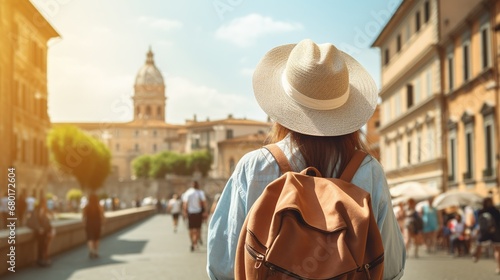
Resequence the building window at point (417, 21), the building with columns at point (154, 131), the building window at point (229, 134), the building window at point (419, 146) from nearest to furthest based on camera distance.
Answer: the building window at point (419, 146) < the building window at point (417, 21) < the building with columns at point (154, 131) < the building window at point (229, 134)

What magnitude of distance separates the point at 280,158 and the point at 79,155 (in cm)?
10056

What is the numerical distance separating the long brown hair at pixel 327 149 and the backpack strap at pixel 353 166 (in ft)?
0.12

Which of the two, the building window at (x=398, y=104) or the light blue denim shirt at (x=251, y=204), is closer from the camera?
the light blue denim shirt at (x=251, y=204)

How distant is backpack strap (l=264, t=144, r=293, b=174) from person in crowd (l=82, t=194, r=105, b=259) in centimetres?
1551

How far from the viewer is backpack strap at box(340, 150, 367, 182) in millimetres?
2996

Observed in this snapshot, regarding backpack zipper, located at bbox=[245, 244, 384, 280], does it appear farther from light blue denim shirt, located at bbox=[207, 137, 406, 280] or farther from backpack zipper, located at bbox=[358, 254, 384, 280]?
light blue denim shirt, located at bbox=[207, 137, 406, 280]

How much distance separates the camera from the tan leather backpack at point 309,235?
2.62m

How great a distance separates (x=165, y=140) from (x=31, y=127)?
126009 mm

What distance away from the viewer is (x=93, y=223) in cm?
1869

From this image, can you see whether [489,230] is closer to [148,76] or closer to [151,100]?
[151,100]

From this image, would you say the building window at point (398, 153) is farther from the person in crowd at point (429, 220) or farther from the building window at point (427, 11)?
the person in crowd at point (429, 220)

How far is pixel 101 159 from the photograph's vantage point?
101562 mm

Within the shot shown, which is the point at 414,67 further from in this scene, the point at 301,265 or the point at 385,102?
the point at 301,265

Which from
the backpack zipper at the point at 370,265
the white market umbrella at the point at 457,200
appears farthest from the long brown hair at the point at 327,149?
the white market umbrella at the point at 457,200
